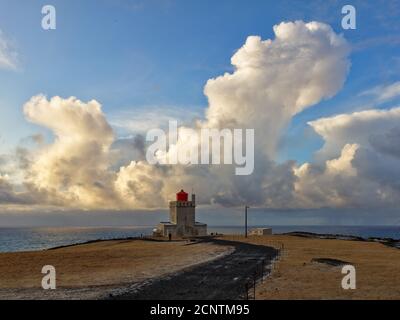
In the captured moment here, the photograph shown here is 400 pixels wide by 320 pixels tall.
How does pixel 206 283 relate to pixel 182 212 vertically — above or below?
below

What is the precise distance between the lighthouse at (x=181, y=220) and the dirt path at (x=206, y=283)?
46.4 m

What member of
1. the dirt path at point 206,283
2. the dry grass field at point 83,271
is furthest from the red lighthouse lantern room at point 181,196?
the dirt path at point 206,283

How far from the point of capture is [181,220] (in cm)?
8581

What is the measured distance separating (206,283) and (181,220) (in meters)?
58.7

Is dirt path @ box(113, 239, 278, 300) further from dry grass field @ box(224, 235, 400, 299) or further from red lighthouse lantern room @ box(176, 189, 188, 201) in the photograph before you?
red lighthouse lantern room @ box(176, 189, 188, 201)

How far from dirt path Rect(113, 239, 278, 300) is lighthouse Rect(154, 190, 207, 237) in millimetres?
46406

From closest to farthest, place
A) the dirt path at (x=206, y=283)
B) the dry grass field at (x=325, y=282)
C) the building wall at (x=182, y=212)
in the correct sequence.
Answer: the dry grass field at (x=325, y=282) → the dirt path at (x=206, y=283) → the building wall at (x=182, y=212)

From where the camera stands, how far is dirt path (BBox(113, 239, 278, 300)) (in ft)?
77.4

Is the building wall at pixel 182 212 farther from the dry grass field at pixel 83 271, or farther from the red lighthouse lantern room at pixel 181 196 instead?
the dry grass field at pixel 83 271

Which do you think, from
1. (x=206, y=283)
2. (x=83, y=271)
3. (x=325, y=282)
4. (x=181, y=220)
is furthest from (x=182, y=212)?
(x=325, y=282)

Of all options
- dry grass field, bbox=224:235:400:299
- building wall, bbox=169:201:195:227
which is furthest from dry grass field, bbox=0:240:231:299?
building wall, bbox=169:201:195:227

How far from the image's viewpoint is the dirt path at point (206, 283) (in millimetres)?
23578

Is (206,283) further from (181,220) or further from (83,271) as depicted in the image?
(181,220)
